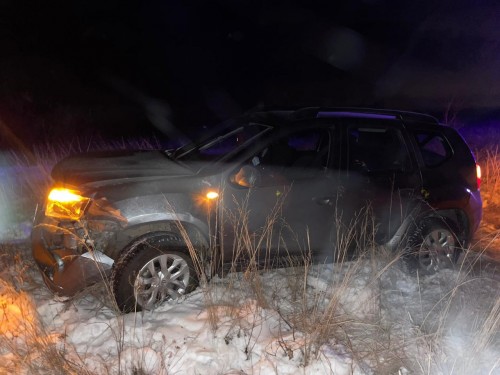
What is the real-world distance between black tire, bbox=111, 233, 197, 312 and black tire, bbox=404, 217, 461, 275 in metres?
2.16

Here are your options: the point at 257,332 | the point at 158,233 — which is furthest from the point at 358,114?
the point at 257,332

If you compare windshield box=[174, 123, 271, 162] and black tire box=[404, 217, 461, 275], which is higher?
windshield box=[174, 123, 271, 162]

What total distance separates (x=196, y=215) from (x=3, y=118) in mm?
14164

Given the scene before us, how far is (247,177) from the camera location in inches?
149

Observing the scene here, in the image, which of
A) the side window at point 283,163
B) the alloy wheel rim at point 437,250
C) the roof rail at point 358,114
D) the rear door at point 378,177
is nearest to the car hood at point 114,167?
the side window at point 283,163

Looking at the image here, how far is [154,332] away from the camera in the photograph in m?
3.17

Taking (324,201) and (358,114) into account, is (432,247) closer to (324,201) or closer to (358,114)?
(324,201)

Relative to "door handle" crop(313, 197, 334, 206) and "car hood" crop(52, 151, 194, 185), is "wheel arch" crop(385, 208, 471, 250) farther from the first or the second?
"car hood" crop(52, 151, 194, 185)

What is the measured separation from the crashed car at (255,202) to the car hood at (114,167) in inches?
0.6

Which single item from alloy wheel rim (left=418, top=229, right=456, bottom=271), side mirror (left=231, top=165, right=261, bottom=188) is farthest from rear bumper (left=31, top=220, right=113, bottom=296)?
alloy wheel rim (left=418, top=229, right=456, bottom=271)

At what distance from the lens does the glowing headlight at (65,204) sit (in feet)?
11.3

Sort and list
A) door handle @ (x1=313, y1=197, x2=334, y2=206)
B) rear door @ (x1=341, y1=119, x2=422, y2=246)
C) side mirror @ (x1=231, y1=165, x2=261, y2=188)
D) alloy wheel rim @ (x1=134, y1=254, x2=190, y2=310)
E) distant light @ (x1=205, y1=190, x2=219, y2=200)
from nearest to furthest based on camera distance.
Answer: alloy wheel rim @ (x1=134, y1=254, x2=190, y2=310) → distant light @ (x1=205, y1=190, x2=219, y2=200) → side mirror @ (x1=231, y1=165, x2=261, y2=188) → door handle @ (x1=313, y1=197, x2=334, y2=206) → rear door @ (x1=341, y1=119, x2=422, y2=246)

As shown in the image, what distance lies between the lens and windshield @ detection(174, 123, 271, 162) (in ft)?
14.1

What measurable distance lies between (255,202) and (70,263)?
58.6 inches
